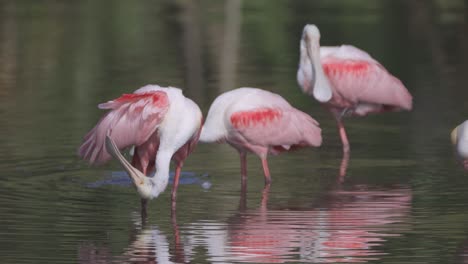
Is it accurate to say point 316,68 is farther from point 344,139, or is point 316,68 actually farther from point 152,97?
point 152,97

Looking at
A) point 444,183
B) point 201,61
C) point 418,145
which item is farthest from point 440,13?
point 444,183

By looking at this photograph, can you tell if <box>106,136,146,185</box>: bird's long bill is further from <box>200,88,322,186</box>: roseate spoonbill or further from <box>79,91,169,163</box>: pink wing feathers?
<box>200,88,322,186</box>: roseate spoonbill

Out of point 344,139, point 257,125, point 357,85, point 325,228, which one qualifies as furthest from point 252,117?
point 357,85

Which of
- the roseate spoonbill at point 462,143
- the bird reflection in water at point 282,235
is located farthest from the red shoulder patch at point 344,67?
the roseate spoonbill at point 462,143

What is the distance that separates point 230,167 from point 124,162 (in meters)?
2.80

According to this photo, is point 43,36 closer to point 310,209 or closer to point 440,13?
point 440,13

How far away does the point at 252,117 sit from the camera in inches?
465

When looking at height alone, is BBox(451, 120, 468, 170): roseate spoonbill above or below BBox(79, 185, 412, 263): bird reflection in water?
above

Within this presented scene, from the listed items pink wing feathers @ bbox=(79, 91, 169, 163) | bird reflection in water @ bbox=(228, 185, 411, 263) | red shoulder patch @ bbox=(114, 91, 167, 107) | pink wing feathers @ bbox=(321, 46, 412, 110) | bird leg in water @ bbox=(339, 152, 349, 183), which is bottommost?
bird leg in water @ bbox=(339, 152, 349, 183)

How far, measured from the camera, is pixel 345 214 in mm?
10469

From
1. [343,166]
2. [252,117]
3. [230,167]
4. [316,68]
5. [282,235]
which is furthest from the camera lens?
[316,68]

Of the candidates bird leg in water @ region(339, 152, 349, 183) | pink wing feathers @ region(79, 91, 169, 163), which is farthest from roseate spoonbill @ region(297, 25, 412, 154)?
pink wing feathers @ region(79, 91, 169, 163)

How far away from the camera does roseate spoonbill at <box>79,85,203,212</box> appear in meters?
10.5

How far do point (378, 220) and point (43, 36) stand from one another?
14802 mm
